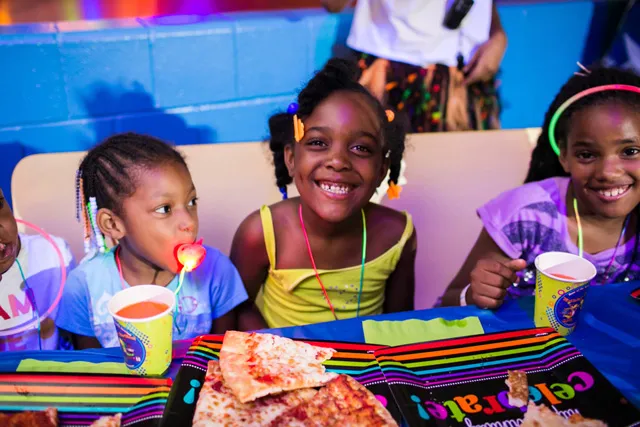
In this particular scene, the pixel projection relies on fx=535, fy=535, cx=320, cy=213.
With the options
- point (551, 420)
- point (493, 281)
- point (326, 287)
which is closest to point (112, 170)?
point (326, 287)

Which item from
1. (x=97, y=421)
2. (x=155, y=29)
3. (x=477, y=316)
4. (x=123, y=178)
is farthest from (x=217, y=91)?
(x=97, y=421)

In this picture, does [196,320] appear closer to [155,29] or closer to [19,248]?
[19,248]

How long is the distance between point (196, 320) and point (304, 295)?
1.23 ft

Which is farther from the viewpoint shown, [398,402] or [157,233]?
[157,233]

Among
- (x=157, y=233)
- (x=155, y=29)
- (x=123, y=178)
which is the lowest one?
(x=157, y=233)

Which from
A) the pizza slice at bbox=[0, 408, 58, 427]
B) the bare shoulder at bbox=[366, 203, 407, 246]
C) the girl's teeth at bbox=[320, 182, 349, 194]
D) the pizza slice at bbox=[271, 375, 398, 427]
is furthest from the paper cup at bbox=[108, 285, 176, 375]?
the bare shoulder at bbox=[366, 203, 407, 246]

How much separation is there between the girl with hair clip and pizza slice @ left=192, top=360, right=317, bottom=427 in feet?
1.89

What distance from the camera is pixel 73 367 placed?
97 centimetres

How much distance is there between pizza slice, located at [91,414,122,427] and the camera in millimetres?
816

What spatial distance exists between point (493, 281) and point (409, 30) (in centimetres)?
157

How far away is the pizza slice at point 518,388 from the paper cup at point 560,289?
0.71 feet

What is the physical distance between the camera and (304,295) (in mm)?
1649

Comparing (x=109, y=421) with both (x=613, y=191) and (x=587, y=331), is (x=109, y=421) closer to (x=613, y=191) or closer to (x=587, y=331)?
(x=587, y=331)

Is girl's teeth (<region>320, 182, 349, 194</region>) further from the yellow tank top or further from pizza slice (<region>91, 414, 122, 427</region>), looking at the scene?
pizza slice (<region>91, 414, 122, 427</region>)
